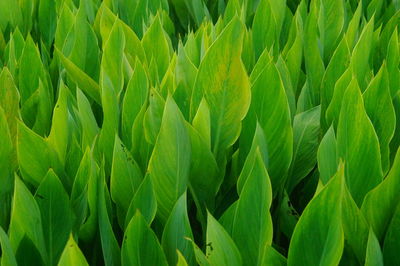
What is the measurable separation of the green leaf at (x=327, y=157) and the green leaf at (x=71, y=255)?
488 millimetres

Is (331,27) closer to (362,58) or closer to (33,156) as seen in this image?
(362,58)

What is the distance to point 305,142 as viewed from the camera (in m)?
1.50

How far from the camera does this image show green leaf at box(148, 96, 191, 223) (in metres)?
1.25

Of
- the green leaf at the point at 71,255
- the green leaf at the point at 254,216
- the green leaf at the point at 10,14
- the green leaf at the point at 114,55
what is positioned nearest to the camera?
the green leaf at the point at 71,255

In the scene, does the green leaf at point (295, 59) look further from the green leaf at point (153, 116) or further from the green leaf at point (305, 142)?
the green leaf at point (153, 116)

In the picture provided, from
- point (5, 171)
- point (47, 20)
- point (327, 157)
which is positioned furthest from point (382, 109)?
point (47, 20)

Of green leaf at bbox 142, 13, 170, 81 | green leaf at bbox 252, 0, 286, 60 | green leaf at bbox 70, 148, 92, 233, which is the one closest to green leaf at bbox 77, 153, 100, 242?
green leaf at bbox 70, 148, 92, 233

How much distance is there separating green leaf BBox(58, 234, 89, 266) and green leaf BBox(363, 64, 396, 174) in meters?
0.69

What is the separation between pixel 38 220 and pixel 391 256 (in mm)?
638

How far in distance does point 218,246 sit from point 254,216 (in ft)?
0.29

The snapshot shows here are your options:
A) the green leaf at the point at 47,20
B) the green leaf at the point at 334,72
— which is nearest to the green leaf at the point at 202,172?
the green leaf at the point at 334,72

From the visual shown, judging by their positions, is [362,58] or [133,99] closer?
[133,99]

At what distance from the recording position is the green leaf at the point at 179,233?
120 cm

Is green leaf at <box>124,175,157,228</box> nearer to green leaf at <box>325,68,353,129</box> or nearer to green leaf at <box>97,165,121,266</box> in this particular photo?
green leaf at <box>97,165,121,266</box>
